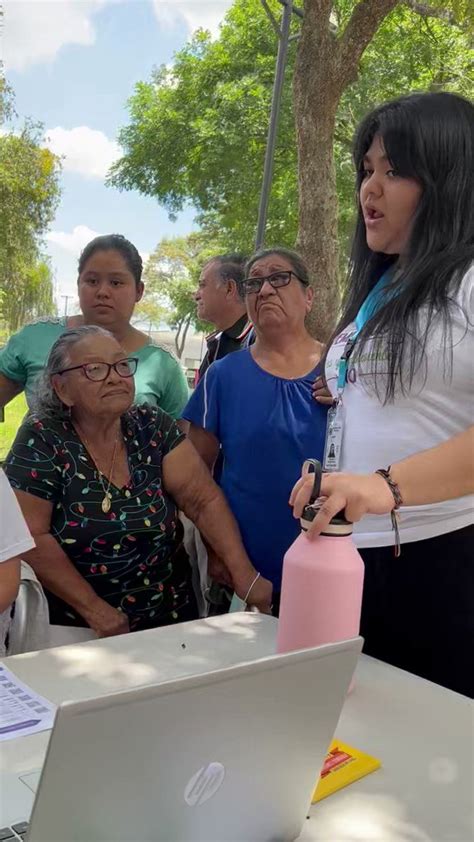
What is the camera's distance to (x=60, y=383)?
7.75 ft

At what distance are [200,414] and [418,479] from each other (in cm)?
143

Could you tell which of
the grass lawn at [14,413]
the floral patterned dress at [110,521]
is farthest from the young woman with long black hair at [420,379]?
the grass lawn at [14,413]

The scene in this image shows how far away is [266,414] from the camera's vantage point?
2543 millimetres

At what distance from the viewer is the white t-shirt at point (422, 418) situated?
4.65 ft

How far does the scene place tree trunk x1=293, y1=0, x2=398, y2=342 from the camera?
666cm

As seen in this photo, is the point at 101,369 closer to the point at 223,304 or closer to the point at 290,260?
the point at 290,260

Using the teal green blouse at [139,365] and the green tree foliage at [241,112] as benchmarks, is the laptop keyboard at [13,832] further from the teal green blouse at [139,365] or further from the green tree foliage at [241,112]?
the green tree foliage at [241,112]

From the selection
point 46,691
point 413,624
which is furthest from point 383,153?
point 46,691

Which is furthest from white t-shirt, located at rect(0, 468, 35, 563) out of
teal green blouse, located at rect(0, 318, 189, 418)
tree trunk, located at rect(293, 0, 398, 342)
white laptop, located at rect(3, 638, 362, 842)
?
tree trunk, located at rect(293, 0, 398, 342)

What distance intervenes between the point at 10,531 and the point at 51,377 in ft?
2.60

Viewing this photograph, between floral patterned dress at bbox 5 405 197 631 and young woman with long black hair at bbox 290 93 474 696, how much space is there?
869 mm

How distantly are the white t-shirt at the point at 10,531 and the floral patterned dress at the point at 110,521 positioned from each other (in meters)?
0.46

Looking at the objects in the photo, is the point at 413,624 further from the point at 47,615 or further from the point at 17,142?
the point at 17,142

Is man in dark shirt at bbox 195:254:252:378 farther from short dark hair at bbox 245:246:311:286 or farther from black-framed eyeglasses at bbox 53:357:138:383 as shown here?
black-framed eyeglasses at bbox 53:357:138:383
